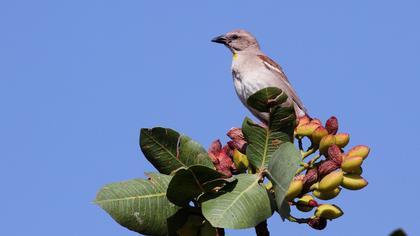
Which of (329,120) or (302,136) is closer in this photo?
(329,120)

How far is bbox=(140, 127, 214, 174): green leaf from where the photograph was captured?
7.69 feet

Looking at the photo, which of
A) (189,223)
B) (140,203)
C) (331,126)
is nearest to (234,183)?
(189,223)

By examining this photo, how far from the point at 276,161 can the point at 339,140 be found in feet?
2.20

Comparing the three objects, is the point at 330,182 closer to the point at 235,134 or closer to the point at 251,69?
the point at 235,134

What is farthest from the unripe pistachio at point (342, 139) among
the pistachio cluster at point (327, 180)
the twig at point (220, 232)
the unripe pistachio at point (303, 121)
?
the twig at point (220, 232)

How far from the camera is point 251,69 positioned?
848cm

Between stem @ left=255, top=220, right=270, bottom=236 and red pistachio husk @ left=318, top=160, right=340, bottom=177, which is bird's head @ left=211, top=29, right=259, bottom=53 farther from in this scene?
stem @ left=255, top=220, right=270, bottom=236

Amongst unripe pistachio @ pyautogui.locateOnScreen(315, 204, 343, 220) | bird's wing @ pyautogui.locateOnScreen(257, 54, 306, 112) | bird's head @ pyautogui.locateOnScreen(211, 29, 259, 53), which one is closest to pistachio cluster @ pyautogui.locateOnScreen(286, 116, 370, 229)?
unripe pistachio @ pyautogui.locateOnScreen(315, 204, 343, 220)

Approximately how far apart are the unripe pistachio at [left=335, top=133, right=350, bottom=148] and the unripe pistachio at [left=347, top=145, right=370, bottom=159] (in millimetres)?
112

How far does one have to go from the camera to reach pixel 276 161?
213cm

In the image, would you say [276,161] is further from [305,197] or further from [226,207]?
[305,197]

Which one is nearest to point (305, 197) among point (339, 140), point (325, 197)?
point (325, 197)

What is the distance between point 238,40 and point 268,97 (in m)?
7.47

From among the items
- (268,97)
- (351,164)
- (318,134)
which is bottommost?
(351,164)
